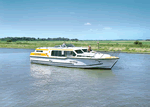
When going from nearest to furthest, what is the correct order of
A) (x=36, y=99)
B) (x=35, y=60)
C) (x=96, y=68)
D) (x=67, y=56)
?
(x=36, y=99) < (x=96, y=68) < (x=67, y=56) < (x=35, y=60)

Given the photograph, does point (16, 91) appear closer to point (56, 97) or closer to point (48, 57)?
point (56, 97)

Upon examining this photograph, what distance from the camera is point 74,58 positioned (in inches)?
796

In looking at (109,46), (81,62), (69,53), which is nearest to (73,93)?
(81,62)

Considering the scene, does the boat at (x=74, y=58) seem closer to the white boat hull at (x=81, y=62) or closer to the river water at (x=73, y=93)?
the white boat hull at (x=81, y=62)

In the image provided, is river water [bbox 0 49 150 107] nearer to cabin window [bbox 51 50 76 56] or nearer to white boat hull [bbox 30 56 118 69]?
→ white boat hull [bbox 30 56 118 69]

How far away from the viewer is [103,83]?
13.4 metres

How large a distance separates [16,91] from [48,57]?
11591mm

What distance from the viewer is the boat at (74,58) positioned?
1921cm

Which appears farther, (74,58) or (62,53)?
(62,53)

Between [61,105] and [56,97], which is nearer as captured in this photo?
[61,105]

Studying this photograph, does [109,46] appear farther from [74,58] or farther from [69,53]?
[74,58]

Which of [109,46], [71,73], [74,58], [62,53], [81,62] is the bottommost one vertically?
[71,73]

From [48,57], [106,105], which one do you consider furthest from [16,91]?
[48,57]

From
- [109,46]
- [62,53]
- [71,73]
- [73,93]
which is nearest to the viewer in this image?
[73,93]
